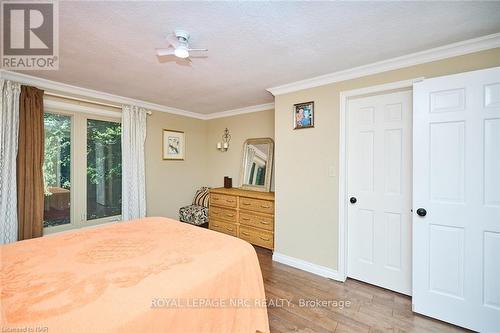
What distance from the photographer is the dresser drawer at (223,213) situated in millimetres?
3732

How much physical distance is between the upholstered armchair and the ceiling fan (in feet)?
9.67

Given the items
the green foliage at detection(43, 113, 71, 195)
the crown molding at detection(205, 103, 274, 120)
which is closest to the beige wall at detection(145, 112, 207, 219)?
the crown molding at detection(205, 103, 274, 120)

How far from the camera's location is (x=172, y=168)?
4285 millimetres

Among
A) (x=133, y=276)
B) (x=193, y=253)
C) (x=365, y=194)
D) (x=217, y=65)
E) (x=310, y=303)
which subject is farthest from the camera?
(x=365, y=194)

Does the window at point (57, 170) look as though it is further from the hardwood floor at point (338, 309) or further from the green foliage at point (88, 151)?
the hardwood floor at point (338, 309)

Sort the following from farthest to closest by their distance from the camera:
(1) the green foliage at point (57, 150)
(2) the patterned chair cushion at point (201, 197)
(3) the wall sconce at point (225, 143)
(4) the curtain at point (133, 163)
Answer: (3) the wall sconce at point (225, 143), (2) the patterned chair cushion at point (201, 197), (4) the curtain at point (133, 163), (1) the green foliage at point (57, 150)

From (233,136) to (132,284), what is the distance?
354 cm

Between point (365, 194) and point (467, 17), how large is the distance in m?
1.72

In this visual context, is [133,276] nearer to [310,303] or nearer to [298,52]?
[310,303]

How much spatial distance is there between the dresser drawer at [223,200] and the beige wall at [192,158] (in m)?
0.56

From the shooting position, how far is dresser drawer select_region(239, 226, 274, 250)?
129 inches

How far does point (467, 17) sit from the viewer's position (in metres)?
1.59

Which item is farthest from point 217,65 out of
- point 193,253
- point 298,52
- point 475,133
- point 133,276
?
point 475,133

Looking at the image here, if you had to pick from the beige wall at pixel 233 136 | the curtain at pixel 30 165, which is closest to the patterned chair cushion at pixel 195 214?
the beige wall at pixel 233 136
